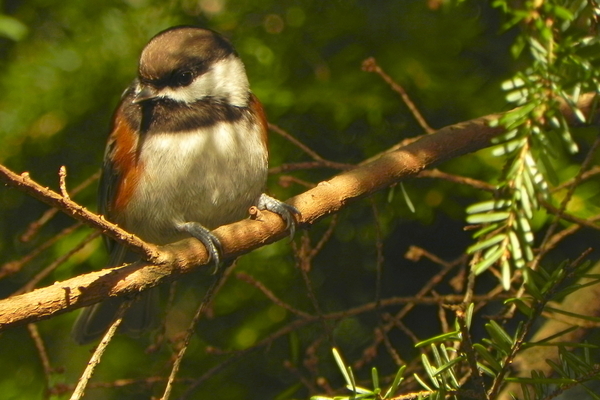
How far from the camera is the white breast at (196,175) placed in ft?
7.20

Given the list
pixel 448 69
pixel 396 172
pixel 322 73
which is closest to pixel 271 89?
pixel 322 73

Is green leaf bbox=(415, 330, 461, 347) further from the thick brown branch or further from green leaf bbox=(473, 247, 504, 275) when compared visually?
the thick brown branch

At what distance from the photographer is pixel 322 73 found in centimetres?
233

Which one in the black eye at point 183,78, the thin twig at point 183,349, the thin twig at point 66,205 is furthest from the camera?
the black eye at point 183,78

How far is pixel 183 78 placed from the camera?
7.59ft

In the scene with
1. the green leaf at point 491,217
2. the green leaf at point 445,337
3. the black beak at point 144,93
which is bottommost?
the green leaf at point 445,337

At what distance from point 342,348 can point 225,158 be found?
0.75m

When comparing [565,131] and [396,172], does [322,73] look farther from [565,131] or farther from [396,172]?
[565,131]

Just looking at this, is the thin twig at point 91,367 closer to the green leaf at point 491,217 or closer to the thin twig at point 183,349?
the thin twig at point 183,349

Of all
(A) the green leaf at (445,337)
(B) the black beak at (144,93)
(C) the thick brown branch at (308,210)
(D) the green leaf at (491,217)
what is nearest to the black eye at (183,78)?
(B) the black beak at (144,93)

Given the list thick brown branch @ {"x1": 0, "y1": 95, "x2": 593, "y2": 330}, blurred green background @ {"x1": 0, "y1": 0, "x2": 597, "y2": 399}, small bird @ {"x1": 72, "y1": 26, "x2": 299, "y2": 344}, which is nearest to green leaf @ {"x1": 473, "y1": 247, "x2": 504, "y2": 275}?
thick brown branch @ {"x1": 0, "y1": 95, "x2": 593, "y2": 330}

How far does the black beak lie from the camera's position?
216 cm

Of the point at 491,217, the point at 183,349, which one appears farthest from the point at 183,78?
the point at 491,217

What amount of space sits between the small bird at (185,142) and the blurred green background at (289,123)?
0.14 m
